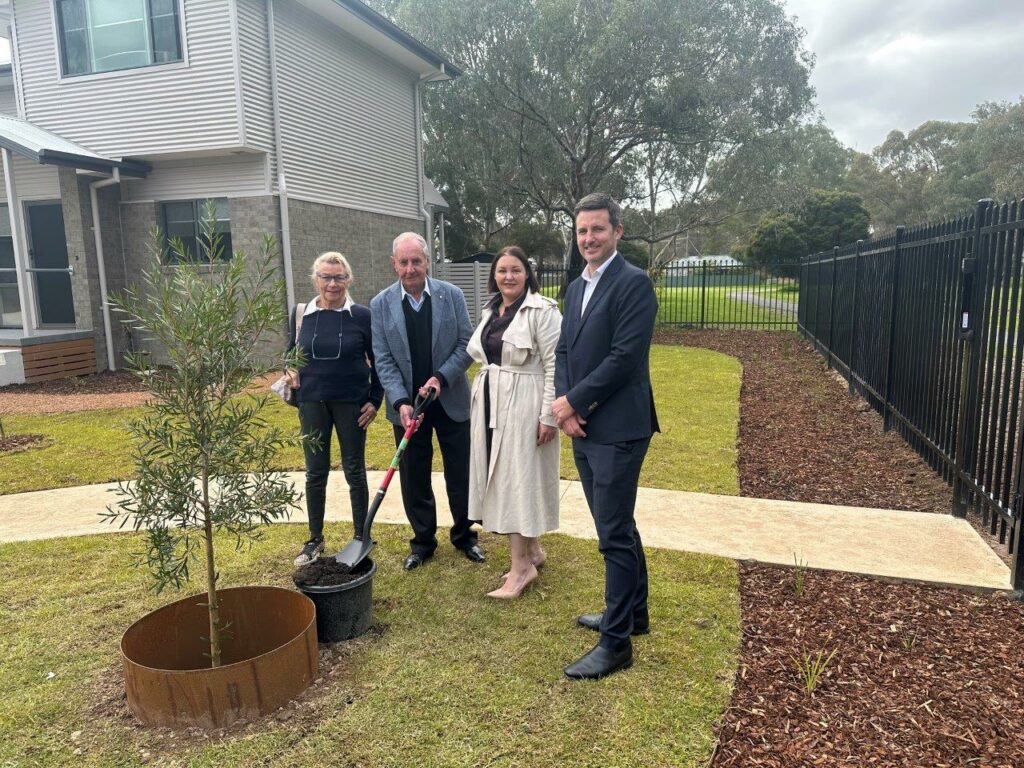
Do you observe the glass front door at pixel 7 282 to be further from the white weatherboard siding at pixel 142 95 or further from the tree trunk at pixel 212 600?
the tree trunk at pixel 212 600

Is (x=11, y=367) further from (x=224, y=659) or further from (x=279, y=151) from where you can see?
(x=224, y=659)

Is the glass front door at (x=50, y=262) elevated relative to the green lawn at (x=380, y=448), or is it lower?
elevated

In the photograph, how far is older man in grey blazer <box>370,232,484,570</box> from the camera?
422 centimetres

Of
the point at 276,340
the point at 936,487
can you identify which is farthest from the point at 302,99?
the point at 936,487

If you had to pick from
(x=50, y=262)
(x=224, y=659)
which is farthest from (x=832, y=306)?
(x=50, y=262)

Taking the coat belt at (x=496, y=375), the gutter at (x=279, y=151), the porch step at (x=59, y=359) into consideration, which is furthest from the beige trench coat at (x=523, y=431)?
the porch step at (x=59, y=359)

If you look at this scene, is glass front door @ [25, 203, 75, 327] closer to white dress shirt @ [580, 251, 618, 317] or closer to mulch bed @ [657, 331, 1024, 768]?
white dress shirt @ [580, 251, 618, 317]

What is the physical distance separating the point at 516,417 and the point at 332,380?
3.86 feet

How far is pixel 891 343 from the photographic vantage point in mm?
A: 7406

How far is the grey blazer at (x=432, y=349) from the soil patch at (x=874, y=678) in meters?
2.01

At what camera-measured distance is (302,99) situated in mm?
13609

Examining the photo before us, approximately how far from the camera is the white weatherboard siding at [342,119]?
525 inches

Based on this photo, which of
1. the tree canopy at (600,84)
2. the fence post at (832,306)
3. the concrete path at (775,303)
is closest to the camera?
the fence post at (832,306)

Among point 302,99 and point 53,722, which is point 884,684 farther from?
point 302,99
